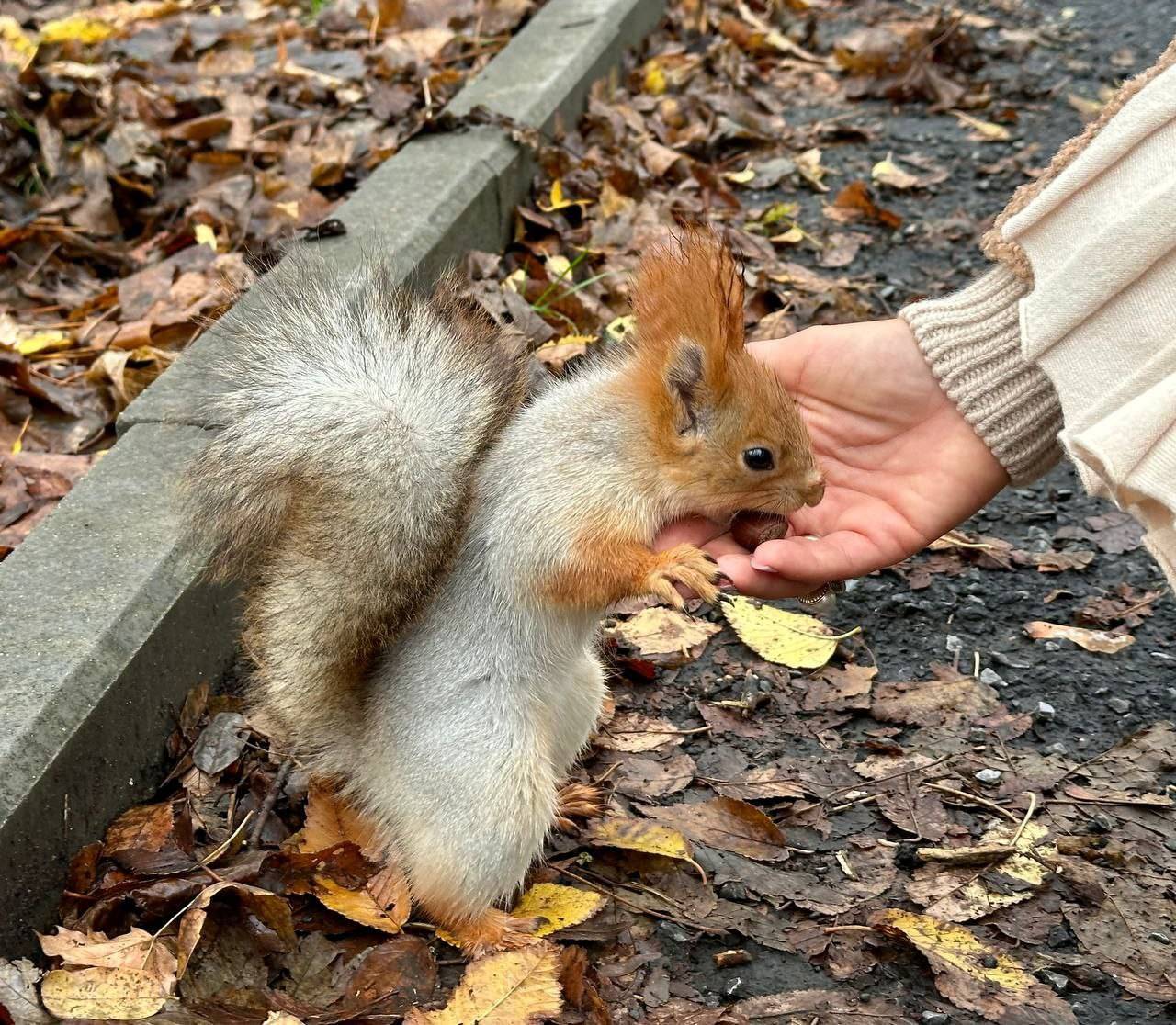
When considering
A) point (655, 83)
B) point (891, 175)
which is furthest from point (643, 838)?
point (655, 83)

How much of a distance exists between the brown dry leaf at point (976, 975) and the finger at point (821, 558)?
409 mm

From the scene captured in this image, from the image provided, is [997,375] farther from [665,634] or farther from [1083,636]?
[665,634]

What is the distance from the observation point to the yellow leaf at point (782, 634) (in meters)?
1.97

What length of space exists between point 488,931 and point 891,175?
2.35 m

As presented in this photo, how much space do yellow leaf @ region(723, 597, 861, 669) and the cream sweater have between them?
0.52 metres

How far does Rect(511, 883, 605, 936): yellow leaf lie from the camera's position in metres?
1.59

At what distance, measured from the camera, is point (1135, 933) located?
151cm

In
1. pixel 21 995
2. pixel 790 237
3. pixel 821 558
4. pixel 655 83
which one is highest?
pixel 821 558

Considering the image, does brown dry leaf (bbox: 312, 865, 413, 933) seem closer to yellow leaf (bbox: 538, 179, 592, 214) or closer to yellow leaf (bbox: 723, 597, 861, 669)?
yellow leaf (bbox: 723, 597, 861, 669)

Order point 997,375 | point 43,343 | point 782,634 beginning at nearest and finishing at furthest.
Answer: point 997,375
point 782,634
point 43,343

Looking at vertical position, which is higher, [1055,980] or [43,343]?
[43,343]

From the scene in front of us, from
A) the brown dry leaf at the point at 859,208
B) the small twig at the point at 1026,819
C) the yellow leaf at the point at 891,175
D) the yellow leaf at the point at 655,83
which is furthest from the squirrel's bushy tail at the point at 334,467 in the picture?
the yellow leaf at the point at 655,83

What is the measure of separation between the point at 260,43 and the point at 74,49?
52 centimetres

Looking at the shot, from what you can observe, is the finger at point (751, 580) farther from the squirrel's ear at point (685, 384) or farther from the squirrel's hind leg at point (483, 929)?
the squirrel's hind leg at point (483, 929)
